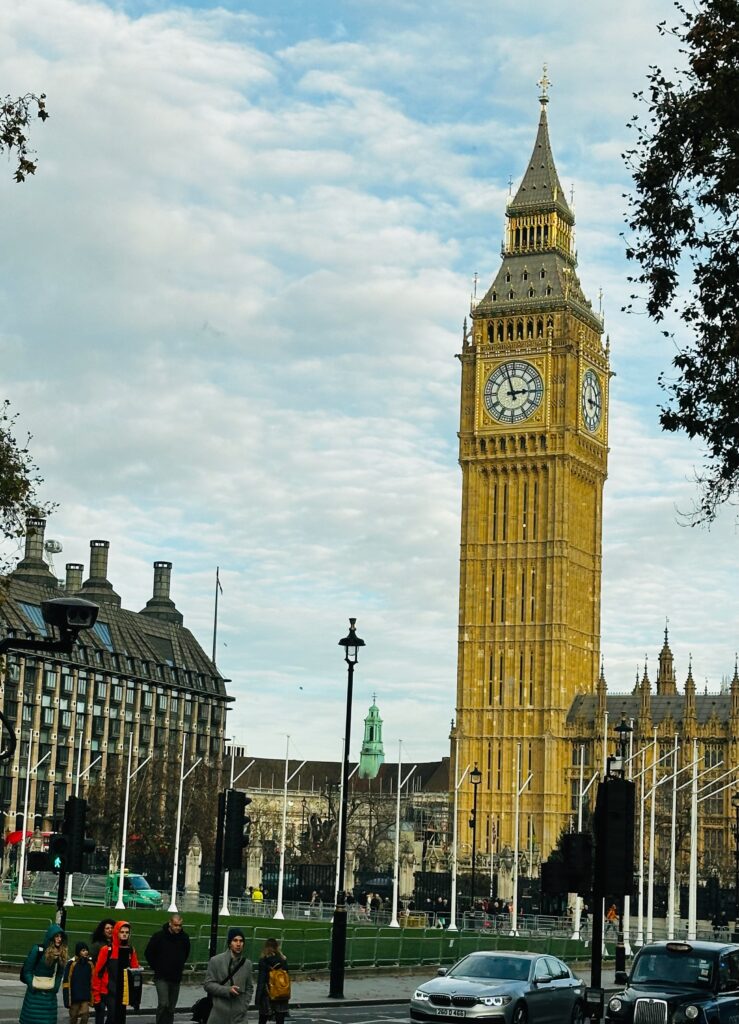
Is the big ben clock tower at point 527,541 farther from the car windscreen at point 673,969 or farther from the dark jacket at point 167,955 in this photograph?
the dark jacket at point 167,955

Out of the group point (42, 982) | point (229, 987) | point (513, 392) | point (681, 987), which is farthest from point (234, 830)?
point (513, 392)

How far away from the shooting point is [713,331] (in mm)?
25641

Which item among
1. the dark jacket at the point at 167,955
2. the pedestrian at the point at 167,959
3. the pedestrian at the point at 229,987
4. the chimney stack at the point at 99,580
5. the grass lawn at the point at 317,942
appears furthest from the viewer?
the chimney stack at the point at 99,580

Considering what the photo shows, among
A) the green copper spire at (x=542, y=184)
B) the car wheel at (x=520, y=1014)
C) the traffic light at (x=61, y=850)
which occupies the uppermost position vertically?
the green copper spire at (x=542, y=184)

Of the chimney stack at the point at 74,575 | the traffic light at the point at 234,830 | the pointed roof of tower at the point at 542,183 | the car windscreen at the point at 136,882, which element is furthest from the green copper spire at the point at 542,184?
the traffic light at the point at 234,830

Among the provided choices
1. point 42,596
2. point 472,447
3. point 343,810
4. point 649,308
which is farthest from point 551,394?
point 649,308

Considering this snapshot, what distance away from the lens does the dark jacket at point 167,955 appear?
26.0m

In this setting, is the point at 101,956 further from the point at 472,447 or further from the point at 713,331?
the point at 472,447

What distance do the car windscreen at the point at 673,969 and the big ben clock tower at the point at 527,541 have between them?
109 meters

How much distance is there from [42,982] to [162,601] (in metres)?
148

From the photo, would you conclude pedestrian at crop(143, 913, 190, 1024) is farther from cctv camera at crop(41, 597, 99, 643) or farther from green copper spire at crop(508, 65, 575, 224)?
green copper spire at crop(508, 65, 575, 224)

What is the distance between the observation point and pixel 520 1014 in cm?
2836

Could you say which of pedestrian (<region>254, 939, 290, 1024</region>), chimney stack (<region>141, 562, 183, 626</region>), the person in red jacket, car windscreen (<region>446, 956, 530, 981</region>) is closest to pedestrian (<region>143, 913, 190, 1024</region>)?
the person in red jacket

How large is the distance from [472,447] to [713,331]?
4618 inches
